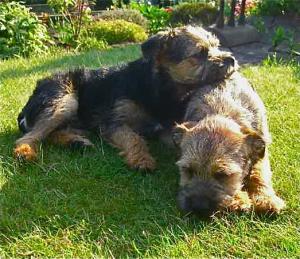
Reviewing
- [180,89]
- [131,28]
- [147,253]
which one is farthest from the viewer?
[131,28]

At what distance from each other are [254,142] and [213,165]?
41 cm

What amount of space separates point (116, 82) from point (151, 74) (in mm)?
435

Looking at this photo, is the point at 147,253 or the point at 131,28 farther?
the point at 131,28

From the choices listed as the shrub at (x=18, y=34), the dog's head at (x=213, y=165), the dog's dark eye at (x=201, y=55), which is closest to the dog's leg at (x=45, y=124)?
the dog's dark eye at (x=201, y=55)

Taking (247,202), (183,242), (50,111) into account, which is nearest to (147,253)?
(183,242)

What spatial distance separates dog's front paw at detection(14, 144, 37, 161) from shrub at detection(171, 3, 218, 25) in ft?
25.0

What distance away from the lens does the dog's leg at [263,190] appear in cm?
353

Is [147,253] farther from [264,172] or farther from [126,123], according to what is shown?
[126,123]

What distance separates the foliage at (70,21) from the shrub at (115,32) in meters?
0.27

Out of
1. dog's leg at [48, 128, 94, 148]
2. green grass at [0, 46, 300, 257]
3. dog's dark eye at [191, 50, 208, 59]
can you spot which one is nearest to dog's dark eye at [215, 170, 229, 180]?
green grass at [0, 46, 300, 257]

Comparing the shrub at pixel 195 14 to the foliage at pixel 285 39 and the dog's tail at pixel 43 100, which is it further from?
the dog's tail at pixel 43 100

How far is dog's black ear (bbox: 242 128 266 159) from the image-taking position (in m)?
3.56

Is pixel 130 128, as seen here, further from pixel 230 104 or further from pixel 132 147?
pixel 230 104

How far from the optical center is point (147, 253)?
10.4 ft
